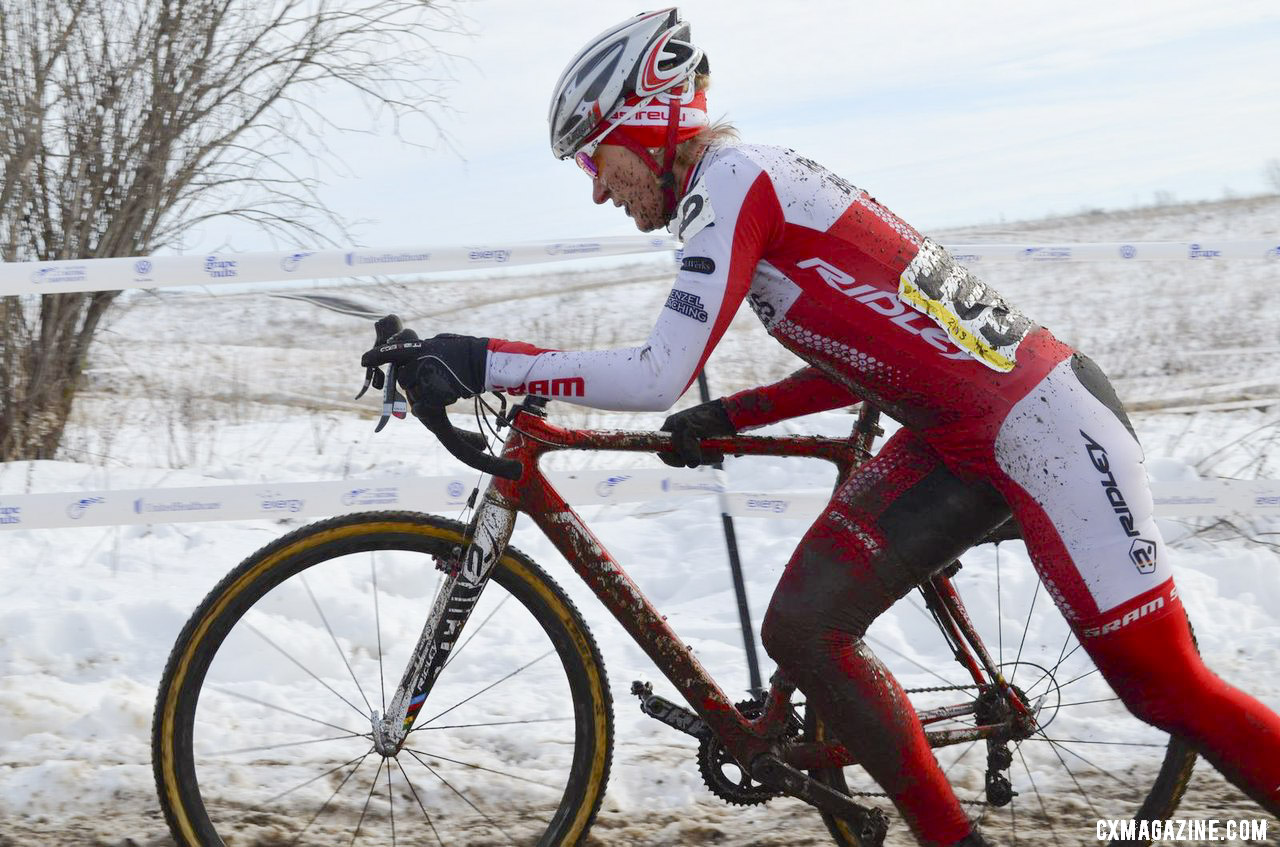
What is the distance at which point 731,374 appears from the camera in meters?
9.31

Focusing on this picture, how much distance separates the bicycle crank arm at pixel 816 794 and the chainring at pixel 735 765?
0.06 meters

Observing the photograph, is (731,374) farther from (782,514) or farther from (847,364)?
(847,364)

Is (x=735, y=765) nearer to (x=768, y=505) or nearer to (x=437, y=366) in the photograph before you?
(x=437, y=366)

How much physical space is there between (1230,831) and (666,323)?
2250mm

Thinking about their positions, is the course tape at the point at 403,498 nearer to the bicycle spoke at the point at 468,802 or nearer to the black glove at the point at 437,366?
the bicycle spoke at the point at 468,802

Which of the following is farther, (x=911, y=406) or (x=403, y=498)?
(x=403, y=498)

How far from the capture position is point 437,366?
2.48 m

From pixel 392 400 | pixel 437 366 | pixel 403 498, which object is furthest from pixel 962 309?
pixel 403 498

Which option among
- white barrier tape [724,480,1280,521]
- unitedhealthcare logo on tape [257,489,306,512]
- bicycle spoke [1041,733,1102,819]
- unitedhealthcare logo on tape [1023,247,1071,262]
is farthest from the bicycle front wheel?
unitedhealthcare logo on tape [1023,247,1071,262]

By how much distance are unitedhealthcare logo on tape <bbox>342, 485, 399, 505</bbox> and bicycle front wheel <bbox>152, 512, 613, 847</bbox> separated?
11.5 inches

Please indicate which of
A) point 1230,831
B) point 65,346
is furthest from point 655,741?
point 65,346

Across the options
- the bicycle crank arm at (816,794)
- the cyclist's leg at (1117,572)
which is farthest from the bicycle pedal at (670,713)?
the cyclist's leg at (1117,572)

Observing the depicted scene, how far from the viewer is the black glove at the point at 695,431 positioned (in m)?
2.96

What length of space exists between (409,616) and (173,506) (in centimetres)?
100
